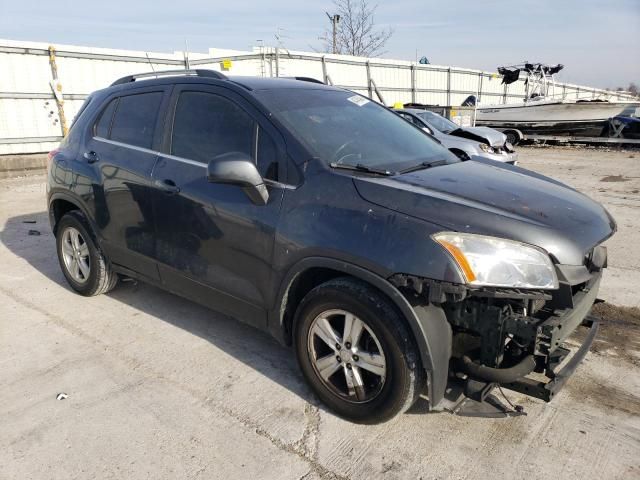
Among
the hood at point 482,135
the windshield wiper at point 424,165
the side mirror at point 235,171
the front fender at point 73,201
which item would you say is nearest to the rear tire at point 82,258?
the front fender at point 73,201

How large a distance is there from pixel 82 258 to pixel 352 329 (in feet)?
9.86

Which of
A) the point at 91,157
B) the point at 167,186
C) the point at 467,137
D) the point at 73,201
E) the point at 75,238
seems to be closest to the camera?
the point at 167,186

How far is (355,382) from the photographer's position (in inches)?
107

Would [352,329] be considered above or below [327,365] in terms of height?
above

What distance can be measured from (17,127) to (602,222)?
14037 millimetres

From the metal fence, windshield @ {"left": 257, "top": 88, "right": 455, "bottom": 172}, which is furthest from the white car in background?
windshield @ {"left": 257, "top": 88, "right": 455, "bottom": 172}

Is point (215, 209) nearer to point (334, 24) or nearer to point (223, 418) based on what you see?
point (223, 418)

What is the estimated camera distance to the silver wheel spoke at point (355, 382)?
2721mm

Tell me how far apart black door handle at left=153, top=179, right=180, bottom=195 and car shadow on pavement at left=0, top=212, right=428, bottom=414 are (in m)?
1.13

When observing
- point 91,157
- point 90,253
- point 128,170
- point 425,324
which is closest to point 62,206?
point 90,253

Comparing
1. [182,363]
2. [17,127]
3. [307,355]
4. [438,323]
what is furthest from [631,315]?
[17,127]

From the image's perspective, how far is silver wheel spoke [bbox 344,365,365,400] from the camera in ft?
8.93

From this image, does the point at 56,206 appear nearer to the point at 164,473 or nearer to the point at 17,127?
the point at 164,473

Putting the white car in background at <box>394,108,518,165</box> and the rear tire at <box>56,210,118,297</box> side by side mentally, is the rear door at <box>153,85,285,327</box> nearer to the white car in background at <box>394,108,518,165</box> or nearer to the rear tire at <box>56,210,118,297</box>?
the rear tire at <box>56,210,118,297</box>
